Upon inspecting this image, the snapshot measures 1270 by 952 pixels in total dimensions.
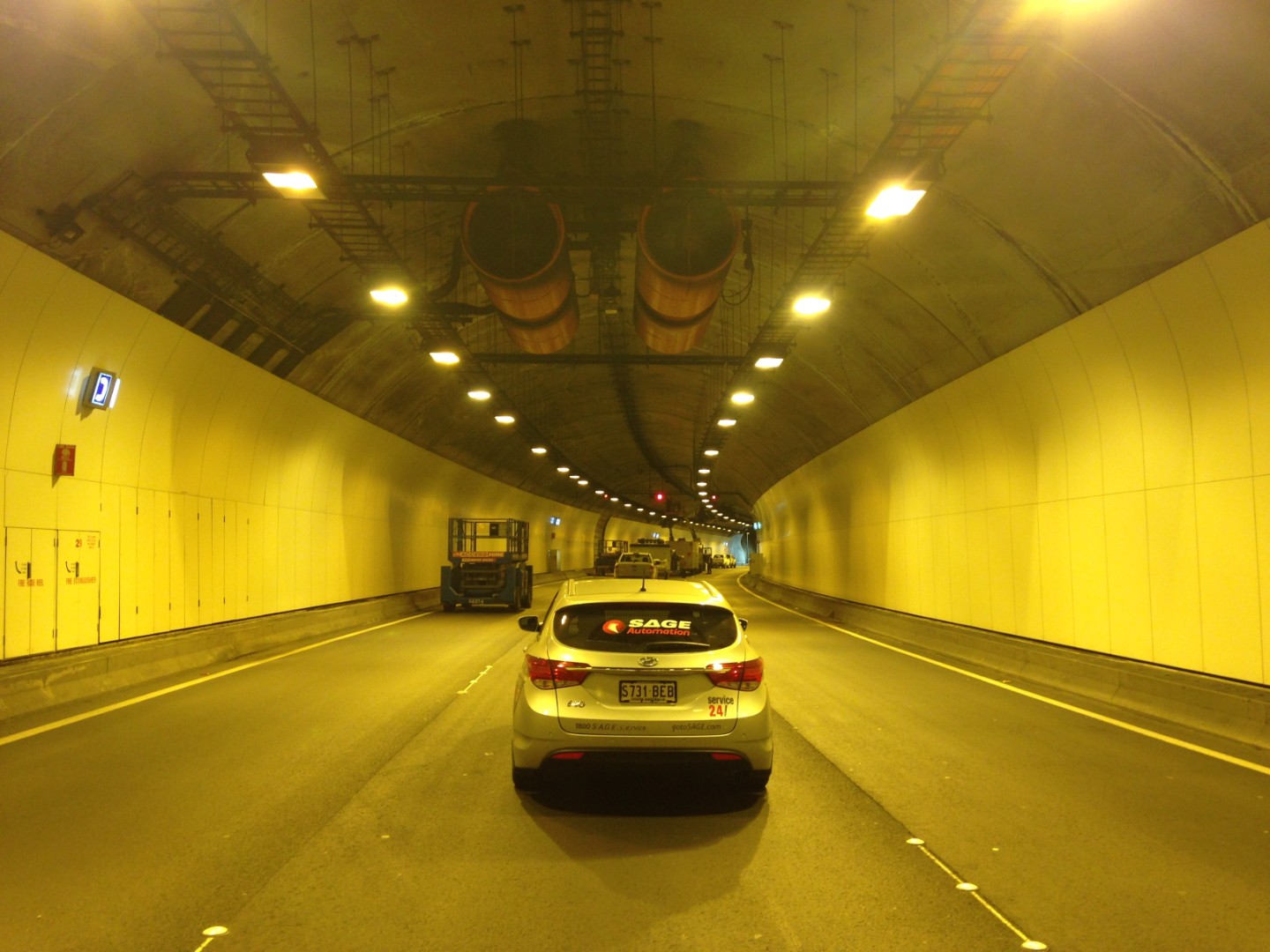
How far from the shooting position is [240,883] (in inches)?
216

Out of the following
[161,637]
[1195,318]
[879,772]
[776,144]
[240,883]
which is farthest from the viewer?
[161,637]

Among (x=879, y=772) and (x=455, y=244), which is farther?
(x=455, y=244)

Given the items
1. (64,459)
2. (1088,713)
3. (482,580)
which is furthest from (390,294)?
Answer: (482,580)

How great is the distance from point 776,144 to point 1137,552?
21.5 ft

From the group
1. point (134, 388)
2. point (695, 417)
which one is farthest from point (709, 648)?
point (695, 417)

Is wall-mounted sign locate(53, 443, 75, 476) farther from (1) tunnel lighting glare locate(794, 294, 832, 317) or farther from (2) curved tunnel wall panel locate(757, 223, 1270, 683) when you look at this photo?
(2) curved tunnel wall panel locate(757, 223, 1270, 683)

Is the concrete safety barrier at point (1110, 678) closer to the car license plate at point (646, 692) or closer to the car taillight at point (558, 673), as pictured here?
the car license plate at point (646, 692)

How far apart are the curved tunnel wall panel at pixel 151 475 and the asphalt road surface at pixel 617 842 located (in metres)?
2.89

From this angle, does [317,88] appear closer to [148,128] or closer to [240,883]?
[148,128]

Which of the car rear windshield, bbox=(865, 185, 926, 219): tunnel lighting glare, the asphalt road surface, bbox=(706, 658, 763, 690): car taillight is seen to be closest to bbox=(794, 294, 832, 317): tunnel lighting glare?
bbox=(865, 185, 926, 219): tunnel lighting glare

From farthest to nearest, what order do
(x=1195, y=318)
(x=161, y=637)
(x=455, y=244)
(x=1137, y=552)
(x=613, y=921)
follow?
(x=455, y=244), (x=161, y=637), (x=1137, y=552), (x=1195, y=318), (x=613, y=921)

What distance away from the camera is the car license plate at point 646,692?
6934 millimetres

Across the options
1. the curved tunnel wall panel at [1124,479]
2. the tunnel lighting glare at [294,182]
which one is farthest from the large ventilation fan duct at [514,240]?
the curved tunnel wall panel at [1124,479]

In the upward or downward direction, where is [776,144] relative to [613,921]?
upward
